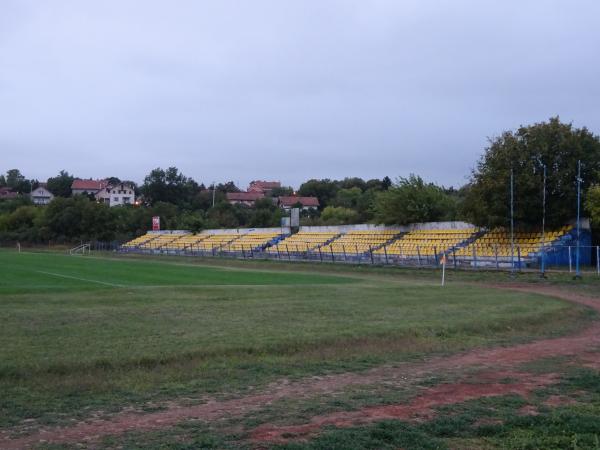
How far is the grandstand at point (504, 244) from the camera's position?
137 feet

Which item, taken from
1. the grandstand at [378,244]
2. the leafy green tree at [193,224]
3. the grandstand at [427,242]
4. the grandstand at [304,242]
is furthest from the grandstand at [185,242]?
the grandstand at [427,242]

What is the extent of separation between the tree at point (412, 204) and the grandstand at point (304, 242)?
604 cm

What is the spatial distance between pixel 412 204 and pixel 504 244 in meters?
15.8

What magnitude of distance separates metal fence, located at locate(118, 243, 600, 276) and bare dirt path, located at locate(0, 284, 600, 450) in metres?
19.2

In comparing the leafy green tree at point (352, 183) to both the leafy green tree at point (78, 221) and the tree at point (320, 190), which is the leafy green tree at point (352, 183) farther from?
the leafy green tree at point (78, 221)

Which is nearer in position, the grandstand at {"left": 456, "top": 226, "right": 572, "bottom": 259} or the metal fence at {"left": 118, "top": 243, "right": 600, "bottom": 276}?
the metal fence at {"left": 118, "top": 243, "right": 600, "bottom": 276}

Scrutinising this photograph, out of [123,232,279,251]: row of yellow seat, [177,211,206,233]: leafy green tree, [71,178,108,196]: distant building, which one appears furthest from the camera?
[71,178,108,196]: distant building

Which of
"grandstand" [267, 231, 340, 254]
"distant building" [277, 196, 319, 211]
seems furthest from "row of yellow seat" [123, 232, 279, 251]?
"distant building" [277, 196, 319, 211]

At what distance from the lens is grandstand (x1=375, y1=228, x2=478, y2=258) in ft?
164

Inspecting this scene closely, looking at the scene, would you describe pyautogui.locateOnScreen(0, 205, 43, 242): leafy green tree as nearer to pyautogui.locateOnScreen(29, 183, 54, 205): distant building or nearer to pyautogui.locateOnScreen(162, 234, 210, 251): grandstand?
pyautogui.locateOnScreen(162, 234, 210, 251): grandstand

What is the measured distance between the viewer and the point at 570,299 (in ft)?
84.2

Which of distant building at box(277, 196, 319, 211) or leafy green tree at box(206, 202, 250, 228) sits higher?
distant building at box(277, 196, 319, 211)

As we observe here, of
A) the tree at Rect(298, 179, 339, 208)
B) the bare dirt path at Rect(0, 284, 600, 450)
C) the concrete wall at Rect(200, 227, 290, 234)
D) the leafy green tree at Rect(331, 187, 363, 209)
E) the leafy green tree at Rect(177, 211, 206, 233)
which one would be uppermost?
the tree at Rect(298, 179, 339, 208)

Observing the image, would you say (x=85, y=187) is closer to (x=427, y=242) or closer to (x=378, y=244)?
(x=378, y=244)
